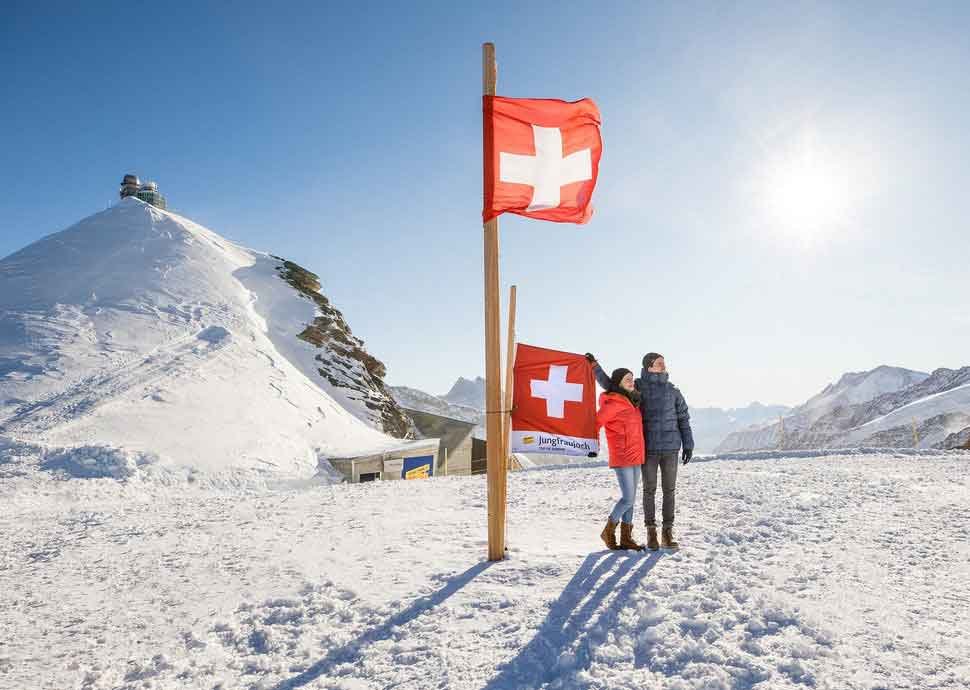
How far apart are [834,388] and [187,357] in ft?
564

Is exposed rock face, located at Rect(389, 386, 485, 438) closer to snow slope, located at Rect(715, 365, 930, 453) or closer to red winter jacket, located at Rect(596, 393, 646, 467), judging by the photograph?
red winter jacket, located at Rect(596, 393, 646, 467)

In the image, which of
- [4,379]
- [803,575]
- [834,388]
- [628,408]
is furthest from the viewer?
[834,388]

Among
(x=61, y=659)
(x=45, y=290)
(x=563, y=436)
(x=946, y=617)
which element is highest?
(x=45, y=290)

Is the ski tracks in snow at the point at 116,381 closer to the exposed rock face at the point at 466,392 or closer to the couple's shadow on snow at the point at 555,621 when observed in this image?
the couple's shadow on snow at the point at 555,621

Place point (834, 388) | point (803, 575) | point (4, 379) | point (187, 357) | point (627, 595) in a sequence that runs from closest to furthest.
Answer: point (627, 595) < point (803, 575) < point (4, 379) < point (187, 357) < point (834, 388)

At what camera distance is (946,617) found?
4145mm

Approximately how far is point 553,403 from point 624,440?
934mm

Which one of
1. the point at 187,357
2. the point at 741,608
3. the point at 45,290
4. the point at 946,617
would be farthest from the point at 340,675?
the point at 45,290

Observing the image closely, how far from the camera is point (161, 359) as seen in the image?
25.6 metres

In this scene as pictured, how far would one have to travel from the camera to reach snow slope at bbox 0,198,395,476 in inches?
733

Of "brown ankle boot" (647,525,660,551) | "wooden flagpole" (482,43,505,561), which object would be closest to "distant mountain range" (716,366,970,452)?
"brown ankle boot" (647,525,660,551)

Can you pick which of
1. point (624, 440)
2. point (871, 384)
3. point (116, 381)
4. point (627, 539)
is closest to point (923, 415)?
point (627, 539)

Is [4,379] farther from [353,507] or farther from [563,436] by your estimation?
[563,436]

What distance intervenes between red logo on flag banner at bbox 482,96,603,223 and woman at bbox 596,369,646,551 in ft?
7.24
